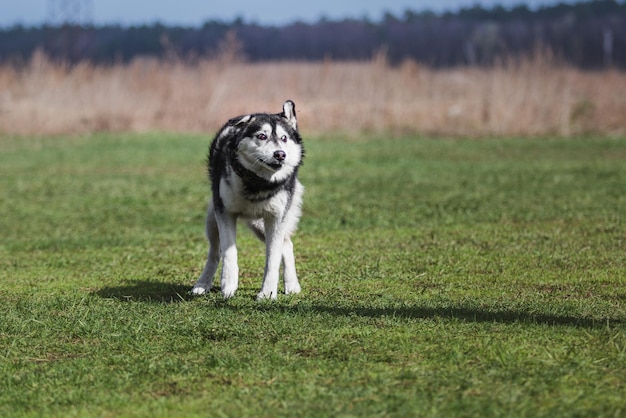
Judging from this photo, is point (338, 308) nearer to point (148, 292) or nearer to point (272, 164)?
point (272, 164)

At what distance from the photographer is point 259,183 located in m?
7.56

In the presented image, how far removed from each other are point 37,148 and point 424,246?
16.7m

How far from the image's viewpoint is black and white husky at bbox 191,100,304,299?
752cm

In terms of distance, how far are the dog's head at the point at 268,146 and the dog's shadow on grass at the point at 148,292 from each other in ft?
4.09

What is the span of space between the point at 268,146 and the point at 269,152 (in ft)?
0.18

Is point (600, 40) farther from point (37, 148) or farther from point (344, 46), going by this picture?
point (37, 148)

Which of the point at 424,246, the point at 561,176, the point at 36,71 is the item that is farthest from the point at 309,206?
the point at 36,71

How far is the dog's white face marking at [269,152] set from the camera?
7.46 metres

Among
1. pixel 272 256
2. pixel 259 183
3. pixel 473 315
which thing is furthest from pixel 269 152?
pixel 473 315

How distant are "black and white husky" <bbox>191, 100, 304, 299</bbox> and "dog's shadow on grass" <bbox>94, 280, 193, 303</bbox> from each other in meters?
0.54

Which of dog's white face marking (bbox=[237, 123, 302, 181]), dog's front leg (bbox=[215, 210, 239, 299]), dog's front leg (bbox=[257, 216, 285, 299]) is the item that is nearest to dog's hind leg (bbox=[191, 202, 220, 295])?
dog's front leg (bbox=[215, 210, 239, 299])

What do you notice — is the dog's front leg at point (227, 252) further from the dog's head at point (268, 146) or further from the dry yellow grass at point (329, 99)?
the dry yellow grass at point (329, 99)

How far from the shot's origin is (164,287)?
862 centimetres

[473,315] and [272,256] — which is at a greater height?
[272,256]
